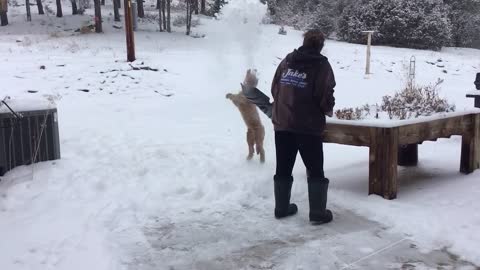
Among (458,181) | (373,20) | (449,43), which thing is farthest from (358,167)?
(449,43)

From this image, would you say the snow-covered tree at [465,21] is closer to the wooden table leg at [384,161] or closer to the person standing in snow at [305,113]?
the wooden table leg at [384,161]

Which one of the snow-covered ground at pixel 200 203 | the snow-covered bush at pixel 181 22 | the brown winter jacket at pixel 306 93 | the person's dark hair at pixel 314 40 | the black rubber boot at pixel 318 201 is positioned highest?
the snow-covered bush at pixel 181 22

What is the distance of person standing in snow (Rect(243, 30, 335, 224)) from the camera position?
14.3ft

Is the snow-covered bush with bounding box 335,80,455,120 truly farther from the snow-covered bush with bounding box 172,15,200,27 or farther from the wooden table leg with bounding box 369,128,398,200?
the snow-covered bush with bounding box 172,15,200,27

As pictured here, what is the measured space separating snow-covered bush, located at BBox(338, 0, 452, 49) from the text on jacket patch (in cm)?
1959

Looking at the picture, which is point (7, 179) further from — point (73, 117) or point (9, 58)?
point (9, 58)

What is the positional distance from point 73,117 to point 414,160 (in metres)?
5.85

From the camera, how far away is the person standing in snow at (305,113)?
172 inches

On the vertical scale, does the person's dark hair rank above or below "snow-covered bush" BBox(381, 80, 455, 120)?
above

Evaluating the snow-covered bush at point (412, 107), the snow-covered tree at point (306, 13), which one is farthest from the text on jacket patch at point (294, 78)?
the snow-covered tree at point (306, 13)

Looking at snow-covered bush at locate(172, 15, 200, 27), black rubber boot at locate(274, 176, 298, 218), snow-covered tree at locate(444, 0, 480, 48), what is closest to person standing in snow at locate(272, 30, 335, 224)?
black rubber boot at locate(274, 176, 298, 218)

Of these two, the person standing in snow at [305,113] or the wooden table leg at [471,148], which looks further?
the wooden table leg at [471,148]

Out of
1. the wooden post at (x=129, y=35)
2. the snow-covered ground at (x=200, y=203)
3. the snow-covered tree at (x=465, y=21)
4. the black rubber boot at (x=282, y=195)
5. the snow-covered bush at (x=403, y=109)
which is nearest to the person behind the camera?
the snow-covered ground at (x=200, y=203)

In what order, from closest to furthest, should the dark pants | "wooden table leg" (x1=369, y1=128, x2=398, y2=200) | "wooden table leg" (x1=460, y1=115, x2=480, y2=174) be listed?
the dark pants
"wooden table leg" (x1=369, y1=128, x2=398, y2=200)
"wooden table leg" (x1=460, y1=115, x2=480, y2=174)
